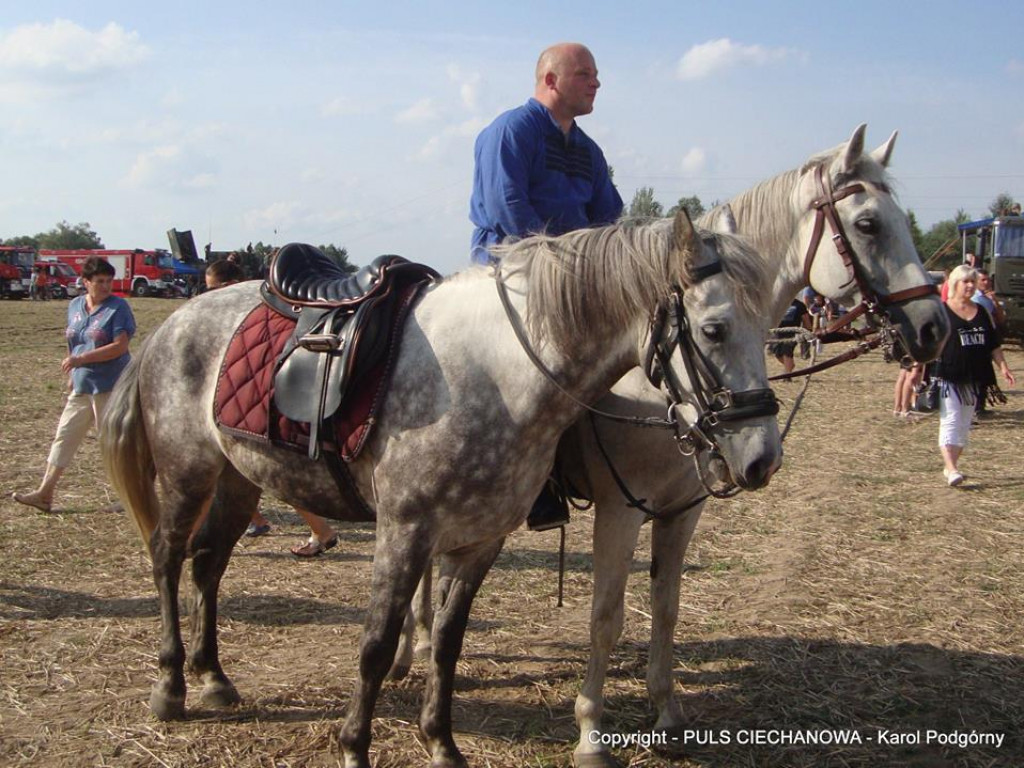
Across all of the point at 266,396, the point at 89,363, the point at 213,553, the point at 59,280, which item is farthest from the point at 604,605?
the point at 59,280

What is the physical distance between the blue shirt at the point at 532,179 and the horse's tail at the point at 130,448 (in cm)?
174

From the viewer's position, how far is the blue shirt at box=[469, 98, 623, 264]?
138 inches

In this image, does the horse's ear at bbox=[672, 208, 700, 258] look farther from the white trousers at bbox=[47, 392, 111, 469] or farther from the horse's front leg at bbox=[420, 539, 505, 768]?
the white trousers at bbox=[47, 392, 111, 469]

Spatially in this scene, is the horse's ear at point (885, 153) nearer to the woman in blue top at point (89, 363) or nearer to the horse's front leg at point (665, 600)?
the horse's front leg at point (665, 600)

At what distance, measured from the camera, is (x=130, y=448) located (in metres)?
4.04

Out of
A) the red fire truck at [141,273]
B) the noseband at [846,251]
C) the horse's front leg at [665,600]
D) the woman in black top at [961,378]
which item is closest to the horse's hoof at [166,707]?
the horse's front leg at [665,600]

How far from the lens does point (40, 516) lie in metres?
6.50

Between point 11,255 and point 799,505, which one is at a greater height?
point 11,255

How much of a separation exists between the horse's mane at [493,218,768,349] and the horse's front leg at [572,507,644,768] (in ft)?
2.71

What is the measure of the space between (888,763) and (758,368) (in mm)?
1903

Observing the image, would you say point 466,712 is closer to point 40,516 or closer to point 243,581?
point 243,581

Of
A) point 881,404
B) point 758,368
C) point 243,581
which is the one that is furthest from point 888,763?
point 881,404

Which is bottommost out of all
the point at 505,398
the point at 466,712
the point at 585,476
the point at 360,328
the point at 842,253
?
the point at 466,712

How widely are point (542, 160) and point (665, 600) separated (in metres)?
1.92
